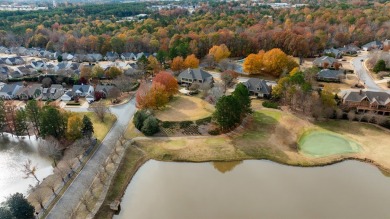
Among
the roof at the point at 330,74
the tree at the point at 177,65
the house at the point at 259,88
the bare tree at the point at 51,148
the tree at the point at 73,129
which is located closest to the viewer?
the bare tree at the point at 51,148

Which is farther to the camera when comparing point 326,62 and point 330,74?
point 326,62

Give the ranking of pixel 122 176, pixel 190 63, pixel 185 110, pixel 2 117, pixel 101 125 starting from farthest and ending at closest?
pixel 190 63 → pixel 185 110 → pixel 101 125 → pixel 2 117 → pixel 122 176

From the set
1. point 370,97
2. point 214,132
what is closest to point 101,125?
point 214,132

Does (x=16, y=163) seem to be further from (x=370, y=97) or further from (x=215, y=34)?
(x=215, y=34)

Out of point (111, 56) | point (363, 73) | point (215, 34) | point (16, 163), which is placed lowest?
point (111, 56)

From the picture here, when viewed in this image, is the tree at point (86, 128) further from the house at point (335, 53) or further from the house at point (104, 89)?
the house at point (335, 53)

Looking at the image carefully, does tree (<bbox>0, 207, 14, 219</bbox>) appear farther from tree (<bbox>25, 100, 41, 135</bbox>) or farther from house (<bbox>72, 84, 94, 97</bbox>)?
house (<bbox>72, 84, 94, 97</bbox>)

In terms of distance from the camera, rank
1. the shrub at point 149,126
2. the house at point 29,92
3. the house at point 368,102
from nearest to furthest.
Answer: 1. the shrub at point 149,126
2. the house at point 368,102
3. the house at point 29,92

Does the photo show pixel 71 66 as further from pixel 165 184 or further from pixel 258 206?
pixel 258 206

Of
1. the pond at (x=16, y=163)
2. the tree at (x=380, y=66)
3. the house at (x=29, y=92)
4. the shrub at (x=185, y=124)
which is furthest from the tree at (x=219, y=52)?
the pond at (x=16, y=163)
